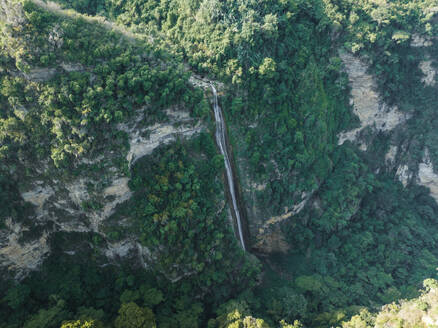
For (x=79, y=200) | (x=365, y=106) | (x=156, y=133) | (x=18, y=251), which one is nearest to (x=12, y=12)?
(x=156, y=133)

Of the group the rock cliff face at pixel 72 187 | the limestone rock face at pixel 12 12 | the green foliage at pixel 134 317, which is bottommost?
the green foliage at pixel 134 317

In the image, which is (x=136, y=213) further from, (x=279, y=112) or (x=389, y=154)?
(x=389, y=154)

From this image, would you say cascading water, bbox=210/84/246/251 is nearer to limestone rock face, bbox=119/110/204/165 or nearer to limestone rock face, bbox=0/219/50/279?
limestone rock face, bbox=119/110/204/165

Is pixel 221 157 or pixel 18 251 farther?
pixel 221 157

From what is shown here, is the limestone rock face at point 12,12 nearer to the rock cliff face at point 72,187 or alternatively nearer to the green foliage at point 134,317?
the rock cliff face at point 72,187

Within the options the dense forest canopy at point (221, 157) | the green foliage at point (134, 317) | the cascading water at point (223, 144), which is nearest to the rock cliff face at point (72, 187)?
the dense forest canopy at point (221, 157)

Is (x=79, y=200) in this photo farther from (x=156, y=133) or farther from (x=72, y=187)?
(x=156, y=133)
